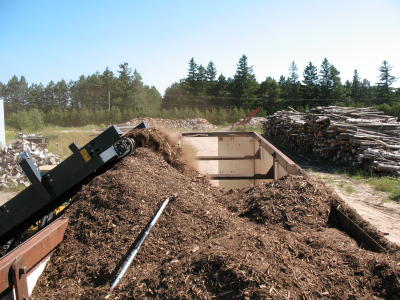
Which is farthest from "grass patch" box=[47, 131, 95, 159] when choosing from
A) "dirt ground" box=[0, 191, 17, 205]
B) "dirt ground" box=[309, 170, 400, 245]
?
"dirt ground" box=[309, 170, 400, 245]

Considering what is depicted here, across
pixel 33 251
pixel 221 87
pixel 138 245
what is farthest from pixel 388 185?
pixel 221 87

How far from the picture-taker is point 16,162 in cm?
1468

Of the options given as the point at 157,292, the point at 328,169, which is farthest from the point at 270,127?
the point at 157,292

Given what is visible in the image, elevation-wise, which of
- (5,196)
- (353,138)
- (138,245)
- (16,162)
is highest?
(138,245)

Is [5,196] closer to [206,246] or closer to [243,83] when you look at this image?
[206,246]

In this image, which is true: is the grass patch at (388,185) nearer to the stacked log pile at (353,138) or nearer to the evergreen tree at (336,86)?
the stacked log pile at (353,138)

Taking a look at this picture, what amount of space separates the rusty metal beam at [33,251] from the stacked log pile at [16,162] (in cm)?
1180

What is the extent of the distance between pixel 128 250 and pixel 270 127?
24.9m

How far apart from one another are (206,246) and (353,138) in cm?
1248

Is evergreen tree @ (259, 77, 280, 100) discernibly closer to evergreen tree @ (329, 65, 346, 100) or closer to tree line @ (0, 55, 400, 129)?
tree line @ (0, 55, 400, 129)

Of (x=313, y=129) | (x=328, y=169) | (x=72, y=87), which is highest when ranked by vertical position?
(x=72, y=87)

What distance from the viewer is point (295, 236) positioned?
8.02ft

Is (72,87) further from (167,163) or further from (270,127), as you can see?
(167,163)

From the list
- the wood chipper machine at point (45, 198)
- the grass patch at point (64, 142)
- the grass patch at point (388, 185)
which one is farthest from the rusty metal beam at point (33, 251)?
the grass patch at point (64, 142)
